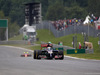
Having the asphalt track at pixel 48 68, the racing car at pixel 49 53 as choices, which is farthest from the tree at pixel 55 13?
the asphalt track at pixel 48 68

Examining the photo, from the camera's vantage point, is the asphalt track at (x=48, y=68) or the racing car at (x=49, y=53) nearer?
the asphalt track at (x=48, y=68)

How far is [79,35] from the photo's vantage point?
47.8 metres

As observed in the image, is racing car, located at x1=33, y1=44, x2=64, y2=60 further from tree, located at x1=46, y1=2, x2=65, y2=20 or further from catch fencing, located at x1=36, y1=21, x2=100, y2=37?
tree, located at x1=46, y1=2, x2=65, y2=20

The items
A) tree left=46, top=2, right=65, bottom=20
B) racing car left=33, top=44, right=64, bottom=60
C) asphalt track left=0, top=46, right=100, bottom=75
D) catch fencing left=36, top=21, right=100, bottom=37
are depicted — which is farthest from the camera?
tree left=46, top=2, right=65, bottom=20

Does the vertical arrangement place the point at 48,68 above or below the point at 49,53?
below

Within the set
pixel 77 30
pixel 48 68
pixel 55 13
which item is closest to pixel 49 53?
pixel 48 68

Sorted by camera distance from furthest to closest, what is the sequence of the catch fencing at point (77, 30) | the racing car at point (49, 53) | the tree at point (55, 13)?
the tree at point (55, 13)
the catch fencing at point (77, 30)
the racing car at point (49, 53)

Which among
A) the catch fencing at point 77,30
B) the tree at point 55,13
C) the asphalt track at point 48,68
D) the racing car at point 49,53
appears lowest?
the asphalt track at point 48,68

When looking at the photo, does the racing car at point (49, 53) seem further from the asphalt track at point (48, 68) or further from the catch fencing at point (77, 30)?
the catch fencing at point (77, 30)

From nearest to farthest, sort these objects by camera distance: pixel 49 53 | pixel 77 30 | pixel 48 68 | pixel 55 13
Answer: pixel 48 68 → pixel 49 53 → pixel 77 30 → pixel 55 13

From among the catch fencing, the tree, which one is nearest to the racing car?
the catch fencing

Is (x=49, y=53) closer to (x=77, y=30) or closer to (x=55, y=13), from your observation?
(x=77, y=30)

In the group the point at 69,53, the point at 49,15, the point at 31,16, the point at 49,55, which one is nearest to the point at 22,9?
the point at 49,15

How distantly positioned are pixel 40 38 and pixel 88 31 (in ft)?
93.4
